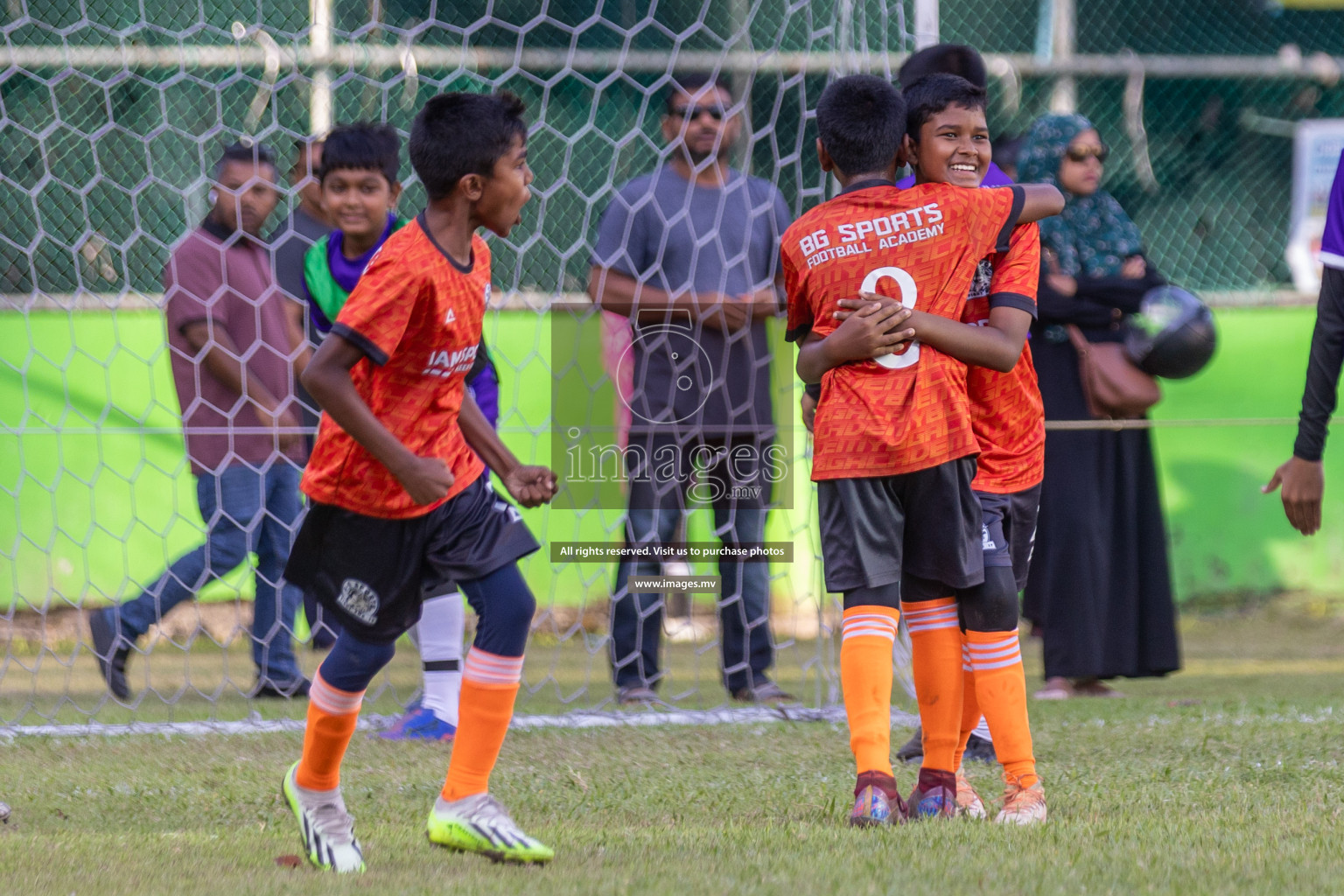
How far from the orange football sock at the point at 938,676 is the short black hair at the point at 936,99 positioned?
93 centimetres

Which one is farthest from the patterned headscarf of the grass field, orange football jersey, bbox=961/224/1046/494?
orange football jersey, bbox=961/224/1046/494

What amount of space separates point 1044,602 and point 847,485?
2289 mm

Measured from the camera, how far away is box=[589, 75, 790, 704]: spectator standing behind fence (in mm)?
5141

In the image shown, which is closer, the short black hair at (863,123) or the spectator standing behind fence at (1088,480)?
the short black hair at (863,123)

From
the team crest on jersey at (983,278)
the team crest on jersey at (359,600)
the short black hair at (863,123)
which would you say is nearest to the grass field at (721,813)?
the team crest on jersey at (359,600)

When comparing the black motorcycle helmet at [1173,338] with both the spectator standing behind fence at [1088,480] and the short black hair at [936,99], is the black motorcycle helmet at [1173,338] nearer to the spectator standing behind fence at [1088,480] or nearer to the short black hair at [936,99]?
the spectator standing behind fence at [1088,480]

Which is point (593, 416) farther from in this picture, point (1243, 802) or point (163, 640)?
point (1243, 802)

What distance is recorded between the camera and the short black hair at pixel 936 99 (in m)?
3.09

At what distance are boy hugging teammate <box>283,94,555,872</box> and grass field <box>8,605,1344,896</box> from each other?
0.18 m

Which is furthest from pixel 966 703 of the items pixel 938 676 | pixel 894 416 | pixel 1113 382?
pixel 1113 382

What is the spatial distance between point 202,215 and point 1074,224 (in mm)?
3078

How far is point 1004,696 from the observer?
302 cm

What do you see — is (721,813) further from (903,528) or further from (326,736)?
(326,736)

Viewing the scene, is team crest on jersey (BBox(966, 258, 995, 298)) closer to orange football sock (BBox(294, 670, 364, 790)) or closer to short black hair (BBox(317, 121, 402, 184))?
orange football sock (BBox(294, 670, 364, 790))
